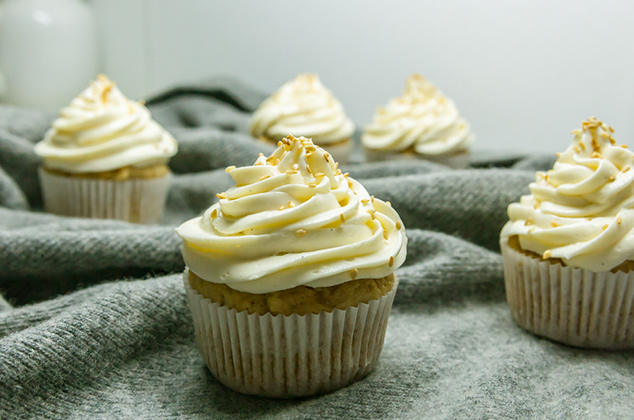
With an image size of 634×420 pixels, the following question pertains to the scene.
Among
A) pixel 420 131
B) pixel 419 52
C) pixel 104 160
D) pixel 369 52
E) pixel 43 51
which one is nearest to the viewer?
pixel 104 160

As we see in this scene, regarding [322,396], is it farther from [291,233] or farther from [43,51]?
[43,51]

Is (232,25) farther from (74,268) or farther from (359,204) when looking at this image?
(359,204)

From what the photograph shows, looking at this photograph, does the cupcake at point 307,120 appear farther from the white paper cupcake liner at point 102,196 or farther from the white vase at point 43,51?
the white vase at point 43,51

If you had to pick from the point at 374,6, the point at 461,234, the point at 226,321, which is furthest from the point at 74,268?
the point at 374,6

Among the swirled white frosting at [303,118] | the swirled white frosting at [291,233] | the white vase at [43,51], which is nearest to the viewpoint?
the swirled white frosting at [291,233]

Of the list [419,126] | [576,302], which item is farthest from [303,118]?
[576,302]

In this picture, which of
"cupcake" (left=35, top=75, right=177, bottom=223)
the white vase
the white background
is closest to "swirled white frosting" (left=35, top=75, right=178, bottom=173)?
"cupcake" (left=35, top=75, right=177, bottom=223)

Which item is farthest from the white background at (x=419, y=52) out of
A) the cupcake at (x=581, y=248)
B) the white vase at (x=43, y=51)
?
the cupcake at (x=581, y=248)
